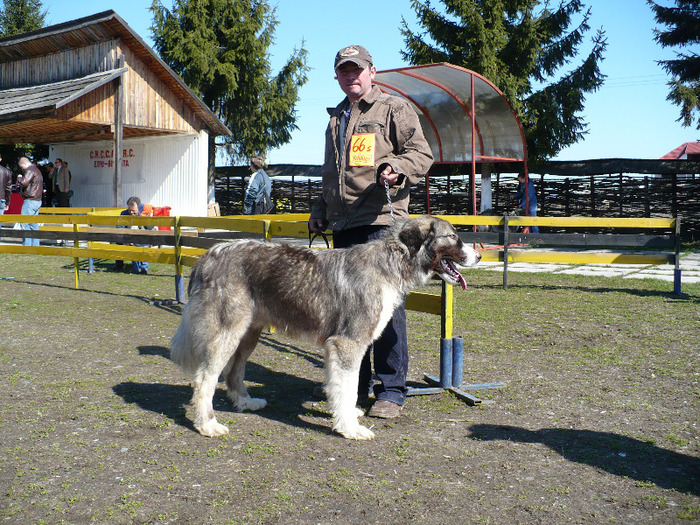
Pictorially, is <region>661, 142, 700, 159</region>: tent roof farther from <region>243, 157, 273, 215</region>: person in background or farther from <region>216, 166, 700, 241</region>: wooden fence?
<region>243, 157, 273, 215</region>: person in background

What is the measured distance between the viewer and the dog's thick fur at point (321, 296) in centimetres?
412

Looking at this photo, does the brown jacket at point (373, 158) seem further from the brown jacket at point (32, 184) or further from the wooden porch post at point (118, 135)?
the wooden porch post at point (118, 135)

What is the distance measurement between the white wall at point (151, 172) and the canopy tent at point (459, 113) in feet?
31.7

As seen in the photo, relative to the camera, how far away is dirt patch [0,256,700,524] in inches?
124

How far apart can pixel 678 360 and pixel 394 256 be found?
128 inches

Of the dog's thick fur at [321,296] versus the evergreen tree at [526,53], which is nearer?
the dog's thick fur at [321,296]

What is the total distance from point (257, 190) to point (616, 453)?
31.8 feet

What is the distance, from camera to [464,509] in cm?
312

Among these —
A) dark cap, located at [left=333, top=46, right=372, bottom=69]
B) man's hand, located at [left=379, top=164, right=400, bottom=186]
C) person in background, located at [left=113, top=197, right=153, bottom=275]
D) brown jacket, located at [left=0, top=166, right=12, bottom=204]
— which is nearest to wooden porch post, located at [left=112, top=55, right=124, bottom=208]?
brown jacket, located at [left=0, top=166, right=12, bottom=204]

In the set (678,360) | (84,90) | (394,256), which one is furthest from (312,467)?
(84,90)

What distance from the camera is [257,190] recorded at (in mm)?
12555

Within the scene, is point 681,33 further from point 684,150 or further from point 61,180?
point 684,150

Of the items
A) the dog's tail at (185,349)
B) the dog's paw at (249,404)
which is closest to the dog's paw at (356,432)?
the dog's paw at (249,404)

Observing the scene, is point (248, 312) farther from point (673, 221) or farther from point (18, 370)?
point (673, 221)
